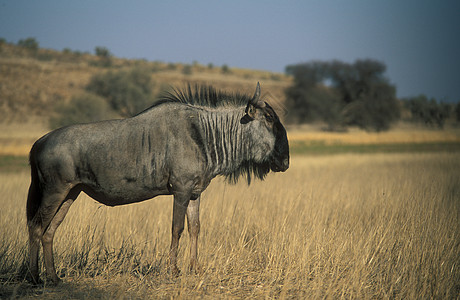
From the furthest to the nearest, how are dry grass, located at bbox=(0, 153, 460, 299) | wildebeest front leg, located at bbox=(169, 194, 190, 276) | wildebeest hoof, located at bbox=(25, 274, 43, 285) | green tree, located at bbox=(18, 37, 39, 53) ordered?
green tree, located at bbox=(18, 37, 39, 53) < wildebeest front leg, located at bbox=(169, 194, 190, 276) < wildebeest hoof, located at bbox=(25, 274, 43, 285) < dry grass, located at bbox=(0, 153, 460, 299)

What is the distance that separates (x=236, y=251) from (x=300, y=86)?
5386cm

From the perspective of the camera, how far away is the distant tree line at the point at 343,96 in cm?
5072

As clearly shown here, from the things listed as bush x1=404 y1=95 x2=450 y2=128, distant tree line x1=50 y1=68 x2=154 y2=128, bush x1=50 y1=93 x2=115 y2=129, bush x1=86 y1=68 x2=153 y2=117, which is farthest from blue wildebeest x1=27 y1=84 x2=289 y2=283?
bush x1=86 y1=68 x2=153 y2=117

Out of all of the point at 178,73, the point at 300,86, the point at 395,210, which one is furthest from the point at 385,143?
the point at 178,73

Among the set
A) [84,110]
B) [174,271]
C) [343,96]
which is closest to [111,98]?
[84,110]

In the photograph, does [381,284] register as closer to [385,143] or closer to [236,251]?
[236,251]

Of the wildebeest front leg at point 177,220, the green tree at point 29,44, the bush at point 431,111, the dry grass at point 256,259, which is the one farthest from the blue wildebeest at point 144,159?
the green tree at point 29,44

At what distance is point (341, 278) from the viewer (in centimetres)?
514

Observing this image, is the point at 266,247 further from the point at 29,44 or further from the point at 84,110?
the point at 29,44

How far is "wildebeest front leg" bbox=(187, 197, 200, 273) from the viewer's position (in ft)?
17.7

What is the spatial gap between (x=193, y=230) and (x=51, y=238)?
6.09 ft

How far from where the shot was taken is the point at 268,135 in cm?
560

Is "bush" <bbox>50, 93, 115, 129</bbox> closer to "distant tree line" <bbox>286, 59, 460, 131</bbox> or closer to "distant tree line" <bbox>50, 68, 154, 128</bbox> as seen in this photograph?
"distant tree line" <bbox>50, 68, 154, 128</bbox>

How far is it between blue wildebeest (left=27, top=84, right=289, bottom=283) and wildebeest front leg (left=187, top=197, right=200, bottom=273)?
1 centimetres
